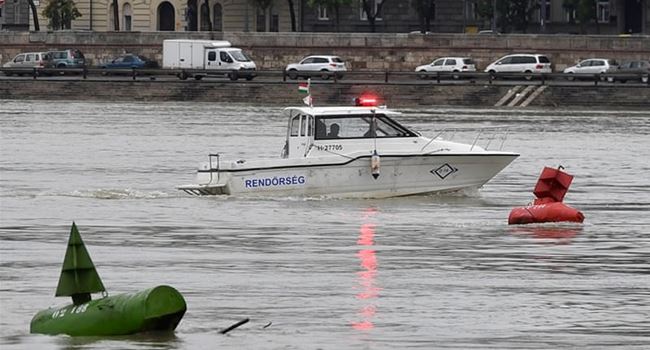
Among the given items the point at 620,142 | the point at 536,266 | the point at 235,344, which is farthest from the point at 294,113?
the point at 620,142

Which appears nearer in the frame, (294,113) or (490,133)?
(294,113)

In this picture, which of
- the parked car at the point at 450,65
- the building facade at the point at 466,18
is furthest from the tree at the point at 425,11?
the parked car at the point at 450,65

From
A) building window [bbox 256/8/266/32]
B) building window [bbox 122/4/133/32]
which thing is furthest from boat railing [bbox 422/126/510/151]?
building window [bbox 122/4/133/32]

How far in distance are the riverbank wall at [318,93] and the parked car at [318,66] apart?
3.77m

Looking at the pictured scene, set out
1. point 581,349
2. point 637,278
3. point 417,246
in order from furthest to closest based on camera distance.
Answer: point 417,246 → point 637,278 → point 581,349

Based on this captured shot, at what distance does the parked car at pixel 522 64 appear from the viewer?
85.2m

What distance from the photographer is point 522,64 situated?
281 ft

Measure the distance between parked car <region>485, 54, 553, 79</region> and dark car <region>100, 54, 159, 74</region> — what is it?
1577cm

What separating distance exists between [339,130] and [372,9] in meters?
70.6

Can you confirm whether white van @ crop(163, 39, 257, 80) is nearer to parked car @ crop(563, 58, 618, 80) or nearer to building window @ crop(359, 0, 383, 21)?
parked car @ crop(563, 58, 618, 80)

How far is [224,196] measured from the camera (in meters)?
33.8

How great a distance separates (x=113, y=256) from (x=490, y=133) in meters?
32.8

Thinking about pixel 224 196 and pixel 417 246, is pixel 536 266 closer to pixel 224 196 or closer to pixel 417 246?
pixel 417 246

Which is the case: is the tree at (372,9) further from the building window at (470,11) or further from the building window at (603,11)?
the building window at (603,11)
